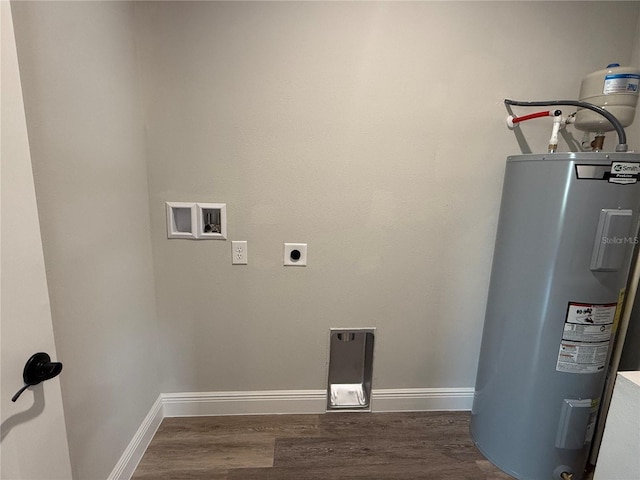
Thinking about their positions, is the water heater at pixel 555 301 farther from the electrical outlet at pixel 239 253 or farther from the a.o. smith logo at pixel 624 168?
the electrical outlet at pixel 239 253

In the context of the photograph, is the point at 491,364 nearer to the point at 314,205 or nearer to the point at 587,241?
the point at 587,241

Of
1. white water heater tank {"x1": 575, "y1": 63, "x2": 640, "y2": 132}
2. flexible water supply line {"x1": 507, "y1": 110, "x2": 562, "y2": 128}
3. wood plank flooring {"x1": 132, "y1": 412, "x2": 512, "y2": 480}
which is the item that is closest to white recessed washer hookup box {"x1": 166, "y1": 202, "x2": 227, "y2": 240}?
wood plank flooring {"x1": 132, "y1": 412, "x2": 512, "y2": 480}

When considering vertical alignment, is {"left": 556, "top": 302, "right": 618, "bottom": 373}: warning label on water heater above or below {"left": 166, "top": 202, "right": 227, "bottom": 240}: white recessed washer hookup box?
below

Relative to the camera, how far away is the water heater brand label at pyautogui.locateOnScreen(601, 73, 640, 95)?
127 centimetres

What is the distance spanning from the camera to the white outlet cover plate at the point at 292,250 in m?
1.61

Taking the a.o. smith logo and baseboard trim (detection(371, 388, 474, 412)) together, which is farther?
baseboard trim (detection(371, 388, 474, 412))

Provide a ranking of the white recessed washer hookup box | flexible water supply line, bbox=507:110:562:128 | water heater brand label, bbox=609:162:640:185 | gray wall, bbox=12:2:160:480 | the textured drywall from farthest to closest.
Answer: the white recessed washer hookup box, flexible water supply line, bbox=507:110:562:128, water heater brand label, bbox=609:162:640:185, gray wall, bbox=12:2:160:480, the textured drywall

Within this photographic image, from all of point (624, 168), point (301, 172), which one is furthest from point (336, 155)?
point (624, 168)

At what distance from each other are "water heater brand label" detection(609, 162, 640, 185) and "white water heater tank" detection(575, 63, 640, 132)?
1.00 feet

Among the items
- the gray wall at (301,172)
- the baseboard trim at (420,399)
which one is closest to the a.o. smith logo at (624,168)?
the gray wall at (301,172)

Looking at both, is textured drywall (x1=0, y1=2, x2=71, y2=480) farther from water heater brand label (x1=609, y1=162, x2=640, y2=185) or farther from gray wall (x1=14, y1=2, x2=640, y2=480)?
water heater brand label (x1=609, y1=162, x2=640, y2=185)

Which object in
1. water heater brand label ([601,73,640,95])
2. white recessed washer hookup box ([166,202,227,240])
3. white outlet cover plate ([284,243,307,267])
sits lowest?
white outlet cover plate ([284,243,307,267])

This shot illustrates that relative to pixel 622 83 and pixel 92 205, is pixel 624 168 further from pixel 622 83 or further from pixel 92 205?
pixel 92 205

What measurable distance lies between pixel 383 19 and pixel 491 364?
5.77ft
